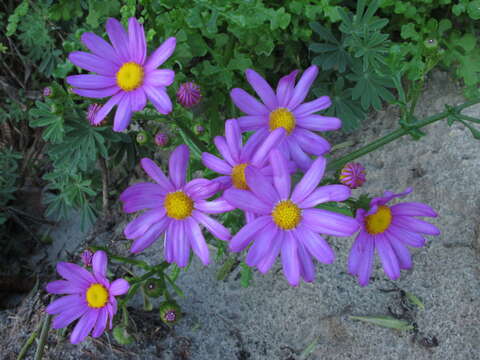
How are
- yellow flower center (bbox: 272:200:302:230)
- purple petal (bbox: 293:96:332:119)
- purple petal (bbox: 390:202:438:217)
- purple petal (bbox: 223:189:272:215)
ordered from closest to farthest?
1. purple petal (bbox: 223:189:272:215)
2. yellow flower center (bbox: 272:200:302:230)
3. purple petal (bbox: 390:202:438:217)
4. purple petal (bbox: 293:96:332:119)

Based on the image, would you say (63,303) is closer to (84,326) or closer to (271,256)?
(84,326)

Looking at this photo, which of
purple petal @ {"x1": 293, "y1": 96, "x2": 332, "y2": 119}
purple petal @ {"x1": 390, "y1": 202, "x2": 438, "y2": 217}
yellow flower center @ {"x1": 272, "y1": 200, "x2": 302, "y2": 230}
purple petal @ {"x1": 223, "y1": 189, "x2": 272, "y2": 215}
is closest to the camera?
purple petal @ {"x1": 223, "y1": 189, "x2": 272, "y2": 215}

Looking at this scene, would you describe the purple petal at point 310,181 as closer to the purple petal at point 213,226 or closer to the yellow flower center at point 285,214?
the yellow flower center at point 285,214

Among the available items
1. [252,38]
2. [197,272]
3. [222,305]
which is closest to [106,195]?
[197,272]

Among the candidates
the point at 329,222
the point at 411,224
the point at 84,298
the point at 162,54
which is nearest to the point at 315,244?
the point at 329,222

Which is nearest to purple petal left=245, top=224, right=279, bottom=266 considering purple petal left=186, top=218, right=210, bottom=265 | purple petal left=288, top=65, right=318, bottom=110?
purple petal left=186, top=218, right=210, bottom=265

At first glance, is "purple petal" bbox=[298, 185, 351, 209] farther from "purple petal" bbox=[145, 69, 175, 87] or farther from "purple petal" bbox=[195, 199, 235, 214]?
"purple petal" bbox=[145, 69, 175, 87]
